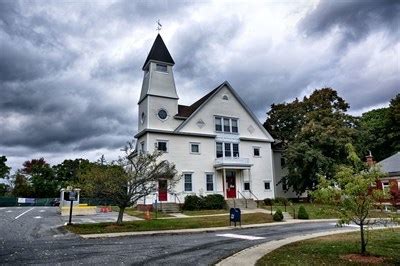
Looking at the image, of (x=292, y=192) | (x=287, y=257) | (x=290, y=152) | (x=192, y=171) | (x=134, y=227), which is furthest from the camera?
(x=292, y=192)

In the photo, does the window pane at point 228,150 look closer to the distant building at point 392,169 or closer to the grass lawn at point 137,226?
the grass lawn at point 137,226

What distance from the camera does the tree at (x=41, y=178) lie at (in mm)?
67188

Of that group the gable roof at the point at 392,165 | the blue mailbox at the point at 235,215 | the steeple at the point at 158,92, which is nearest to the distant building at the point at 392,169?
the gable roof at the point at 392,165

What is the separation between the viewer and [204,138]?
32.6 meters

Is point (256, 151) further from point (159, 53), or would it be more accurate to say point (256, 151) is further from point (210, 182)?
point (159, 53)

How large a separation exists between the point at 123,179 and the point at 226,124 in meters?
18.5

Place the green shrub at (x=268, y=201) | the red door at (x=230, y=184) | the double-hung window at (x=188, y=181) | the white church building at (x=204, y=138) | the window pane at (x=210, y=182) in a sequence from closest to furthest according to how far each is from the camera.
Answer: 1. the white church building at (x=204, y=138)
2. the double-hung window at (x=188, y=181)
3. the window pane at (x=210, y=182)
4. the red door at (x=230, y=184)
5. the green shrub at (x=268, y=201)

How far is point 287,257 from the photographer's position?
927 centimetres

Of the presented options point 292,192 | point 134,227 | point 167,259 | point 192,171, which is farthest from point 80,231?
point 292,192

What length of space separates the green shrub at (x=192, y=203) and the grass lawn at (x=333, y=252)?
55.9 ft

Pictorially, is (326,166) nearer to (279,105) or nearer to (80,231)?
(279,105)

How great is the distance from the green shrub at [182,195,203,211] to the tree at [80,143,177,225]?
428 inches

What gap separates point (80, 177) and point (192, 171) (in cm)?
1480

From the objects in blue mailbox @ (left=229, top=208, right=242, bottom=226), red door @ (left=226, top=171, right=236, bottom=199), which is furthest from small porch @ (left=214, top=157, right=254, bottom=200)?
blue mailbox @ (left=229, top=208, right=242, bottom=226)
